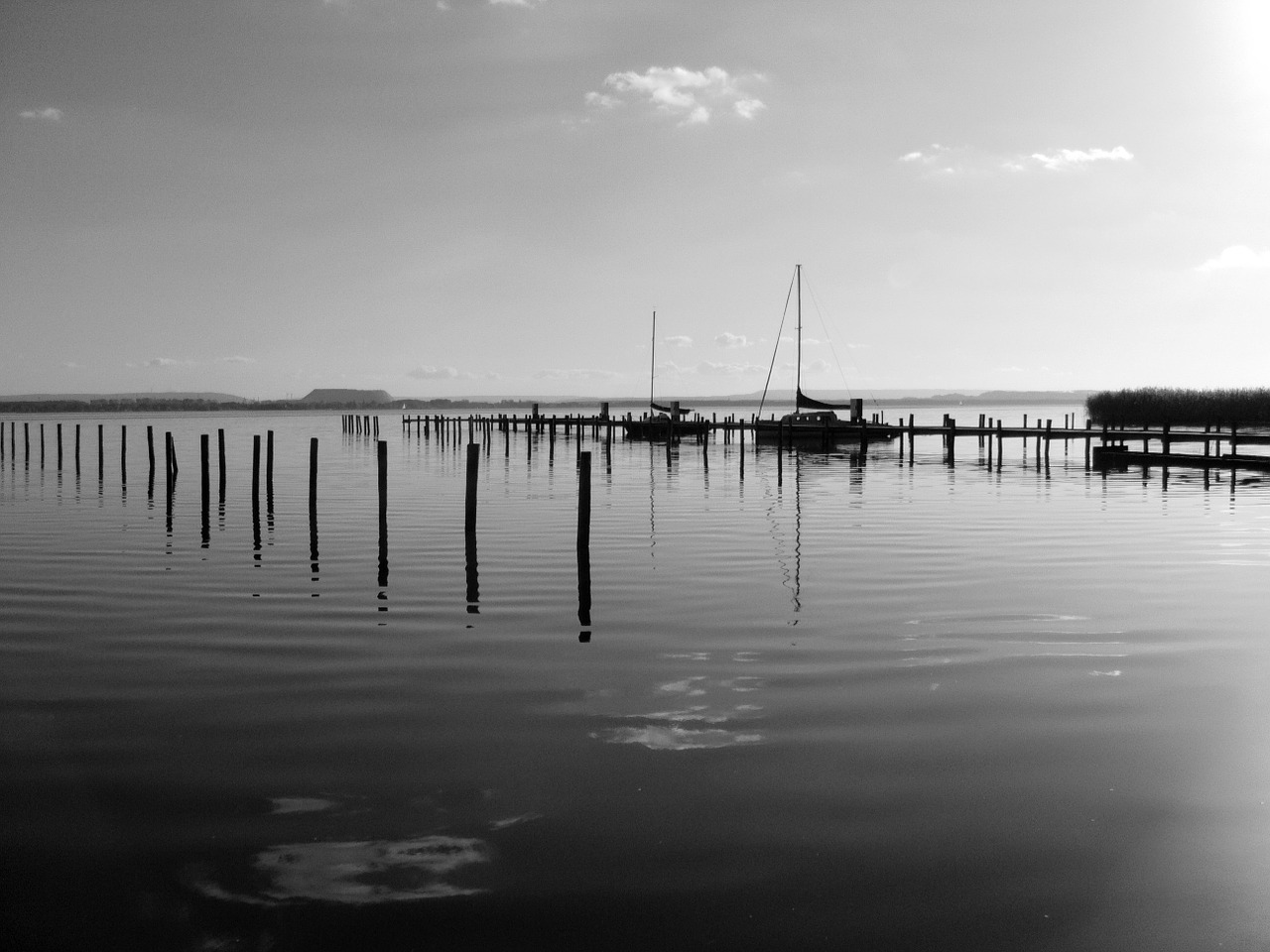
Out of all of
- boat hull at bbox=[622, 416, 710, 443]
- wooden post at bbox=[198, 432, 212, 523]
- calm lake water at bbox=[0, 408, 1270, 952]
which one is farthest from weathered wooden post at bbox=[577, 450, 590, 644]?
boat hull at bbox=[622, 416, 710, 443]

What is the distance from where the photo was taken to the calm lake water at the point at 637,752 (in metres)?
6.05

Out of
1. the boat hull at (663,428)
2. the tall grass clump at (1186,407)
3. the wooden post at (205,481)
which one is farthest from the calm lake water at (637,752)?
the tall grass clump at (1186,407)

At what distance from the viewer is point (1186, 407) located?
74.6 meters

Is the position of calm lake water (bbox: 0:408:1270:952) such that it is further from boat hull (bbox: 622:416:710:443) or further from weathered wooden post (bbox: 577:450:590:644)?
boat hull (bbox: 622:416:710:443)

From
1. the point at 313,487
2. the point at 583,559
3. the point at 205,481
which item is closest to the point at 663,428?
the point at 205,481

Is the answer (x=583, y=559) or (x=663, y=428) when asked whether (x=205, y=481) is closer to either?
(x=583, y=559)

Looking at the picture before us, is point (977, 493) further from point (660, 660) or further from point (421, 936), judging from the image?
point (421, 936)

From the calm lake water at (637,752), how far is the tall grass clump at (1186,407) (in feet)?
196

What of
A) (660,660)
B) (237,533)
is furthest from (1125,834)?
(237,533)

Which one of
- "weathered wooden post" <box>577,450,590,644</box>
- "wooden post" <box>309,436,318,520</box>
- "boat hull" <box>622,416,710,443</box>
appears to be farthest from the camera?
"boat hull" <box>622,416,710,443</box>

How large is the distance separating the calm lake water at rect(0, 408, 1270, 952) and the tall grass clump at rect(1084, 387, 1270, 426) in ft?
196

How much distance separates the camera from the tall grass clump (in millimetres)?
71938

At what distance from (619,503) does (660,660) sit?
18.8 metres

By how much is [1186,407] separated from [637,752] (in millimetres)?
76755
